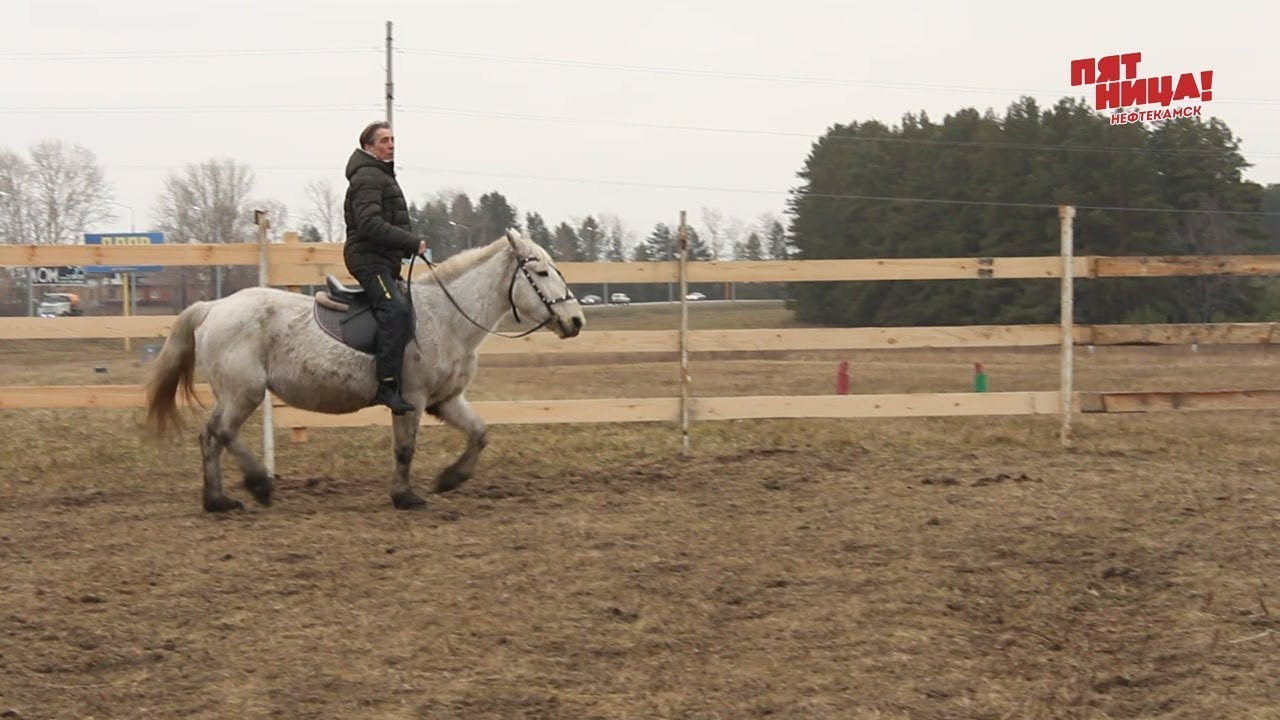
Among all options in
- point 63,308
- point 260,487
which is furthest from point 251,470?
point 63,308

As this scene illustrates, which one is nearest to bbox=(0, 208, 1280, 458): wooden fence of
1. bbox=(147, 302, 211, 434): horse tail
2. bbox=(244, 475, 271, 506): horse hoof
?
bbox=(147, 302, 211, 434): horse tail

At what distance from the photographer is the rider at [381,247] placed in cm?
666

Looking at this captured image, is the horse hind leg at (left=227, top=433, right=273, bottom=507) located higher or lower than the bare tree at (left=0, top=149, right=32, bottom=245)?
lower

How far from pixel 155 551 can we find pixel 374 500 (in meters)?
1.64

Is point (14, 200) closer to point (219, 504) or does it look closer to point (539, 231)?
point (539, 231)

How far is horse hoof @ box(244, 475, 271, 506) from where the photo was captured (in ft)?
22.0

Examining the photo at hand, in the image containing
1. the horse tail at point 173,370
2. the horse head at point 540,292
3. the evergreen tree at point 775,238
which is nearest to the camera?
the horse tail at point 173,370

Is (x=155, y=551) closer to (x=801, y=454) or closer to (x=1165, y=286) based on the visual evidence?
(x=801, y=454)

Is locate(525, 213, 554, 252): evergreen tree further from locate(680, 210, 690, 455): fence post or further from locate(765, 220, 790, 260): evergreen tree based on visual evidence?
locate(680, 210, 690, 455): fence post

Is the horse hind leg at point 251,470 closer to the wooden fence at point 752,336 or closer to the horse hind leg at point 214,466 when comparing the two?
the horse hind leg at point 214,466

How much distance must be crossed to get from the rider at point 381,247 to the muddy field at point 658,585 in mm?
891

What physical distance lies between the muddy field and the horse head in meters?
1.11

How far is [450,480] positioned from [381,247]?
1488 mm

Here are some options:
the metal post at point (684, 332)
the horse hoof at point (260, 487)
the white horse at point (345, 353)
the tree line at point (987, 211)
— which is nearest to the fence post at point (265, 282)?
the white horse at point (345, 353)
